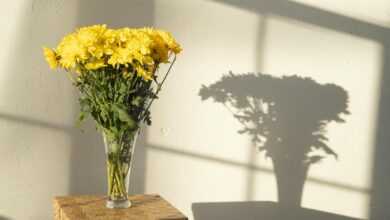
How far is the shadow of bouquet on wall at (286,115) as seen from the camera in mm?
2652

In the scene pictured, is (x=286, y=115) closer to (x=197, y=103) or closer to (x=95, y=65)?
(x=197, y=103)

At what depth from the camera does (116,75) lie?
1894mm

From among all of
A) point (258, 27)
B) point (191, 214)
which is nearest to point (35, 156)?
point (191, 214)

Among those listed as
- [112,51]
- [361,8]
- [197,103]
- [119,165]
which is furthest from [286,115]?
[112,51]

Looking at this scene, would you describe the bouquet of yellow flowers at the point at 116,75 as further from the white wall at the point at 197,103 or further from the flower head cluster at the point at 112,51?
the white wall at the point at 197,103

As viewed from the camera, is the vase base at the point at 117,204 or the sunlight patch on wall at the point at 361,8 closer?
the vase base at the point at 117,204

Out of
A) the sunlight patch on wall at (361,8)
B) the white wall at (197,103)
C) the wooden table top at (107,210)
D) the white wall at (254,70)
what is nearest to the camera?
the wooden table top at (107,210)

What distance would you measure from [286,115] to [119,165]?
104 centimetres

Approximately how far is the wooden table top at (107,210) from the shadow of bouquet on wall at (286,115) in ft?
2.21

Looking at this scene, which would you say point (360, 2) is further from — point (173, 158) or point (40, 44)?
point (40, 44)

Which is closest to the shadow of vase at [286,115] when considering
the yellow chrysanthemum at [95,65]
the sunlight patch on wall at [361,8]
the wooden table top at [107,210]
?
the sunlight patch on wall at [361,8]

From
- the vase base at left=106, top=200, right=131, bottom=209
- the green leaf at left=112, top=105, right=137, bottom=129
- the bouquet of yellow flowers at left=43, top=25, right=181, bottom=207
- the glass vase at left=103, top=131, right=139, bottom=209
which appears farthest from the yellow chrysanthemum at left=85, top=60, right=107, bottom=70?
the vase base at left=106, top=200, right=131, bottom=209

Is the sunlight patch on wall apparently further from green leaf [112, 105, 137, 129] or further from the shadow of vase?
green leaf [112, 105, 137, 129]

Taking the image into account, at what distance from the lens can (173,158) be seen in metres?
2.57
